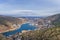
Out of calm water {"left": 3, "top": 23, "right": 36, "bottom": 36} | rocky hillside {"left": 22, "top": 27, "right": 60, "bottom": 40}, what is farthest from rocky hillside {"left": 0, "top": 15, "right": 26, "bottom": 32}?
rocky hillside {"left": 22, "top": 27, "right": 60, "bottom": 40}

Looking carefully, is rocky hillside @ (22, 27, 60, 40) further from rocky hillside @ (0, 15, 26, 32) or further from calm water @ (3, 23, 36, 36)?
rocky hillside @ (0, 15, 26, 32)

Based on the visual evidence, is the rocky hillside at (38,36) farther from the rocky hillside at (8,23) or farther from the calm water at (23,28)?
the rocky hillside at (8,23)

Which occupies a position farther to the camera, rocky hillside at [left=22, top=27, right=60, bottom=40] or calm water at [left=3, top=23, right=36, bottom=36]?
rocky hillside at [left=22, top=27, right=60, bottom=40]

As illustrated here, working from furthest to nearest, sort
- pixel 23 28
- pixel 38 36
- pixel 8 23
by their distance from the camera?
pixel 38 36
pixel 8 23
pixel 23 28

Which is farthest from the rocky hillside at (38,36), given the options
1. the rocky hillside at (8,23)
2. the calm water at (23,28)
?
the rocky hillside at (8,23)

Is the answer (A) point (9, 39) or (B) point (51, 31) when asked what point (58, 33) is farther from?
(A) point (9, 39)

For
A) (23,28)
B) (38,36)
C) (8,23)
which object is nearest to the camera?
(23,28)

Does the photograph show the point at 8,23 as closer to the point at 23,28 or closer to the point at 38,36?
the point at 23,28

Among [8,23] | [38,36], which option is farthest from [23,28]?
[38,36]

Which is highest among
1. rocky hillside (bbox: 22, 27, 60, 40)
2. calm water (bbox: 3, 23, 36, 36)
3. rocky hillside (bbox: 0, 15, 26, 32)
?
rocky hillside (bbox: 0, 15, 26, 32)

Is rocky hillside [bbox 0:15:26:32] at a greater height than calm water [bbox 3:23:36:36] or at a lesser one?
greater

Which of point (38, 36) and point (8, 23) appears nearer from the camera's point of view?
point (8, 23)

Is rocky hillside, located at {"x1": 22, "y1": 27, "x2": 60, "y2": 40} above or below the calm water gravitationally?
below
